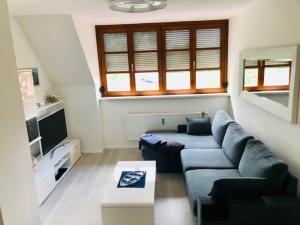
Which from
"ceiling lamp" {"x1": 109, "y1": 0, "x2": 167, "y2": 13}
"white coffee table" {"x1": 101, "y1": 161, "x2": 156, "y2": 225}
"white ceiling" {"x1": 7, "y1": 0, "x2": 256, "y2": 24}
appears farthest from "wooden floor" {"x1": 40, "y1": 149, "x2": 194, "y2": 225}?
"white ceiling" {"x1": 7, "y1": 0, "x2": 256, "y2": 24}

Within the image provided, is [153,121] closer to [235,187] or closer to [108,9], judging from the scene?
[108,9]

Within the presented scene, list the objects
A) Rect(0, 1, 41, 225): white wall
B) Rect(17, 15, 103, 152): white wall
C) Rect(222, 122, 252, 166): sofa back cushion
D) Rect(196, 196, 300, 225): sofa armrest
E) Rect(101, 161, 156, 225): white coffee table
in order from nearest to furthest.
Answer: Rect(0, 1, 41, 225): white wall < Rect(196, 196, 300, 225): sofa armrest < Rect(101, 161, 156, 225): white coffee table < Rect(222, 122, 252, 166): sofa back cushion < Rect(17, 15, 103, 152): white wall

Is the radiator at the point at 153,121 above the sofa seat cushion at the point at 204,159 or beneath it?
above

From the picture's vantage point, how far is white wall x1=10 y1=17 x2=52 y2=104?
359cm

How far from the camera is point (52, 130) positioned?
13.4ft

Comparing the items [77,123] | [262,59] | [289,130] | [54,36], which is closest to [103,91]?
[77,123]

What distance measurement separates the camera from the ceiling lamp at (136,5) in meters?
2.52

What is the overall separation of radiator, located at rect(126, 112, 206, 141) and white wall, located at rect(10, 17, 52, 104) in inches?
62.1

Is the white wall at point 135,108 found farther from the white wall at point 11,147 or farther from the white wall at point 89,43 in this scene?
the white wall at point 11,147

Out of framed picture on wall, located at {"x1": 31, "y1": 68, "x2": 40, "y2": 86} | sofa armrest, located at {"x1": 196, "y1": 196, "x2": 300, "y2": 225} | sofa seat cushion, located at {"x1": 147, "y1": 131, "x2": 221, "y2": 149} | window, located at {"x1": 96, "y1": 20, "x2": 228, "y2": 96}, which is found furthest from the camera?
window, located at {"x1": 96, "y1": 20, "x2": 228, "y2": 96}

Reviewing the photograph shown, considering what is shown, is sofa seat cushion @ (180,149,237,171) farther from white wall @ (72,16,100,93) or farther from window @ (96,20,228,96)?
white wall @ (72,16,100,93)

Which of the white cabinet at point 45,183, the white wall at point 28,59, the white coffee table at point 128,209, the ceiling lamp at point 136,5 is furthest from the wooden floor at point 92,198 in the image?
the ceiling lamp at point 136,5

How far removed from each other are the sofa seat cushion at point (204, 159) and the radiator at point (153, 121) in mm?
1192

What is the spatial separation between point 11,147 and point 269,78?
2.79 m
